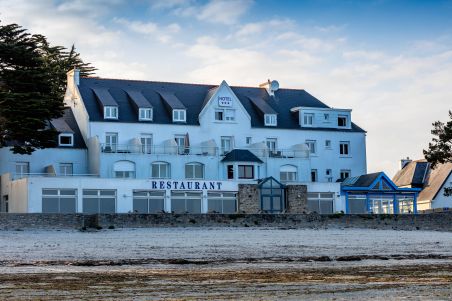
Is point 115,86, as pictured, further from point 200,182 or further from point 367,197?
point 367,197

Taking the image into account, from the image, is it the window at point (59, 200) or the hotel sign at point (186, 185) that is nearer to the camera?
the window at point (59, 200)

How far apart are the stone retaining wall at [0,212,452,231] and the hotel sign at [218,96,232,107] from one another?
25767 millimetres

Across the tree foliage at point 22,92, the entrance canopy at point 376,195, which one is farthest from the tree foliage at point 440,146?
the tree foliage at point 22,92

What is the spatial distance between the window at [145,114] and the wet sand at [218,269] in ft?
123

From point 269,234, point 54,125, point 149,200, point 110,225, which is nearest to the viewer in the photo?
point 269,234

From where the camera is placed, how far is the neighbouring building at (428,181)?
95.3 m

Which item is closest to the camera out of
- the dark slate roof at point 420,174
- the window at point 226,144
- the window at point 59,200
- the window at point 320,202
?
the window at point 59,200

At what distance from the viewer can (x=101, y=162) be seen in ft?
245

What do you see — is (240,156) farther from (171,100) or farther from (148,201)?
(148,201)

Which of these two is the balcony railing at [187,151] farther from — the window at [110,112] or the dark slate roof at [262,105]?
the dark slate roof at [262,105]

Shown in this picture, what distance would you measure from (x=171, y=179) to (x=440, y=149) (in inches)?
832

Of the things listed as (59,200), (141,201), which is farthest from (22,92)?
(141,201)

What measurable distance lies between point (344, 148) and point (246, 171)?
1263 cm

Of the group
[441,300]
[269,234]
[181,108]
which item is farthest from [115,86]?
[441,300]
